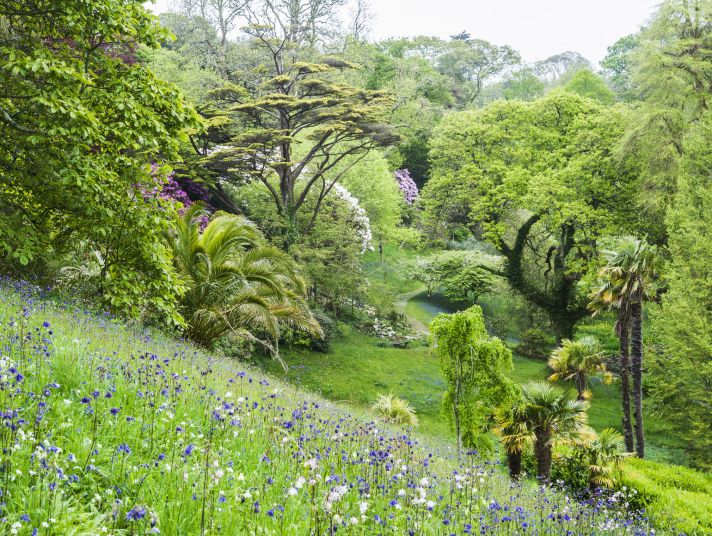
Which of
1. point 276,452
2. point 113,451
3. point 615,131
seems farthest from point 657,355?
point 113,451

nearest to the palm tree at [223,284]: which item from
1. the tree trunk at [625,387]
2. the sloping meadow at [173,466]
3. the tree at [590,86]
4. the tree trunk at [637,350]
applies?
the sloping meadow at [173,466]

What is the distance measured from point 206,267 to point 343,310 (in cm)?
1771

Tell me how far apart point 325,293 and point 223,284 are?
51.9ft

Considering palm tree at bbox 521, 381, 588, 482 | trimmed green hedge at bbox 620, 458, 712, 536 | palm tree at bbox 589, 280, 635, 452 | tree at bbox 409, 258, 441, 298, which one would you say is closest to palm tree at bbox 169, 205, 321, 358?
palm tree at bbox 521, 381, 588, 482

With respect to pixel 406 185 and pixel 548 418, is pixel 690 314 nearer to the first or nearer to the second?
pixel 548 418

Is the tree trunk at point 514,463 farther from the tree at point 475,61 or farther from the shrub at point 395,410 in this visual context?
the tree at point 475,61

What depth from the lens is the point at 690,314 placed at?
60.9 ft

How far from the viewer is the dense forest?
3697mm

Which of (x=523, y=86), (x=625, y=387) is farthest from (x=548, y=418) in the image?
(x=523, y=86)

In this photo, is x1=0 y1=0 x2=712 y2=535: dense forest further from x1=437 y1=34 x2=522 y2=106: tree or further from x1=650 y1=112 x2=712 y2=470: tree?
x1=437 y1=34 x2=522 y2=106: tree

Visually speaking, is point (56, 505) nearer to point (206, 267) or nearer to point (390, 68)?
point (206, 267)

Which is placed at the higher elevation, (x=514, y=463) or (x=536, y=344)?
(x=514, y=463)

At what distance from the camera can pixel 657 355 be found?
21.2 meters

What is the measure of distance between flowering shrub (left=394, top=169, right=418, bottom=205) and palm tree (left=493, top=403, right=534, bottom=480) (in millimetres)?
31886
